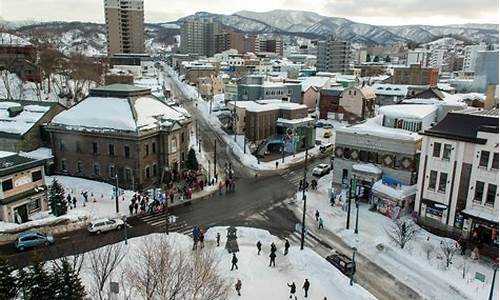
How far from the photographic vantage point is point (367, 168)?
133ft

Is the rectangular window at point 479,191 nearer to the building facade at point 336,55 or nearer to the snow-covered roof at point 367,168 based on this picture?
the snow-covered roof at point 367,168

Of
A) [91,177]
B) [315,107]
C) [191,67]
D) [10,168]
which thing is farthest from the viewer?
[191,67]

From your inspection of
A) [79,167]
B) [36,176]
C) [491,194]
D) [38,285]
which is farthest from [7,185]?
[491,194]

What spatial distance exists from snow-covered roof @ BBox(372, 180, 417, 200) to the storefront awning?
5.53 m

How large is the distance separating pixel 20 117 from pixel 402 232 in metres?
45.1

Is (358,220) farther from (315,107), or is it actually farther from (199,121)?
(315,107)

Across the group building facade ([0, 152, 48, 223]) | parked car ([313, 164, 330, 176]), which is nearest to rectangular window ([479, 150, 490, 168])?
parked car ([313, 164, 330, 176])

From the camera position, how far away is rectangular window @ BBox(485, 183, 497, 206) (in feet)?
100

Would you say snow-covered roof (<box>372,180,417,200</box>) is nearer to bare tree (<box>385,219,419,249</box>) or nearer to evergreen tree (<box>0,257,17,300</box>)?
bare tree (<box>385,219,419,249</box>)

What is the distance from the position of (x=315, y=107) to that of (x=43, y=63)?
188ft

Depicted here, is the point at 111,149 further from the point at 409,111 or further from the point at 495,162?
the point at 495,162

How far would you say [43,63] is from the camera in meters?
79.4

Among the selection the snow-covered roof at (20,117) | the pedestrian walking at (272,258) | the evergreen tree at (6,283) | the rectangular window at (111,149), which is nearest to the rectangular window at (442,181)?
the pedestrian walking at (272,258)

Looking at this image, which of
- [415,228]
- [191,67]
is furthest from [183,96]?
[415,228]
